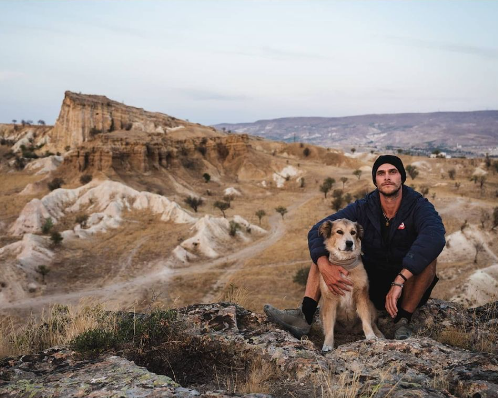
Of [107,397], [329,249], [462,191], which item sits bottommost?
[462,191]

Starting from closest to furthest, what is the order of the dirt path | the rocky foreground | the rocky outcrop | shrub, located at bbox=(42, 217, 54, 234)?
the rocky foreground → the dirt path → shrub, located at bbox=(42, 217, 54, 234) → the rocky outcrop

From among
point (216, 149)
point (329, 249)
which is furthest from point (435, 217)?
point (216, 149)

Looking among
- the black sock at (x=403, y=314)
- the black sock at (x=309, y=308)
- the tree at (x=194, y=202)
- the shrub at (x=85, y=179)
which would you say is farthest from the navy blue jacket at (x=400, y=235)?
the shrub at (x=85, y=179)

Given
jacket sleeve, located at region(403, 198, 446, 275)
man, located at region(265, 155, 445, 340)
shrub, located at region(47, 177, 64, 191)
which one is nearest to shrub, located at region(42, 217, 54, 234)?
Result: shrub, located at region(47, 177, 64, 191)

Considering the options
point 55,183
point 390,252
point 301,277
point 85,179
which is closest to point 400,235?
point 390,252

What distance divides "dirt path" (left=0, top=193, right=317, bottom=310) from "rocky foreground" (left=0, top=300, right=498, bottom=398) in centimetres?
1896

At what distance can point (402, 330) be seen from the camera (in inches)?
219

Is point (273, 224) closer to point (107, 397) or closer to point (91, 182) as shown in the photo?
point (91, 182)

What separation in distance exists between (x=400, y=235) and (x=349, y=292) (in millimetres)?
1253

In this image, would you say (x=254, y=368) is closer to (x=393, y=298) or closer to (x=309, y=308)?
(x=309, y=308)

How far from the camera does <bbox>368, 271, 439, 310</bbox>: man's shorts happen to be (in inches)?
232

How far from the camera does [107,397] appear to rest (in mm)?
3184

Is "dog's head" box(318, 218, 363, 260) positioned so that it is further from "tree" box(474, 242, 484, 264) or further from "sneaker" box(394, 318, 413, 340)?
"tree" box(474, 242, 484, 264)

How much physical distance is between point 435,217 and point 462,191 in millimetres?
59669
